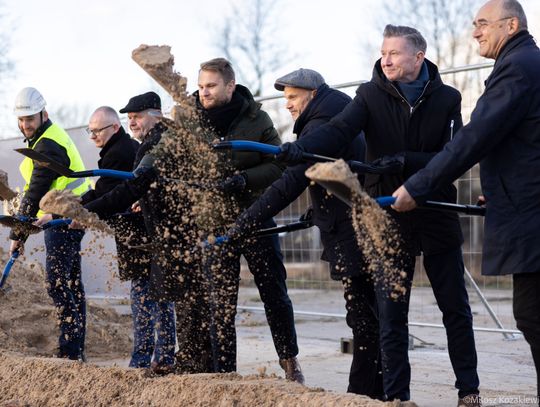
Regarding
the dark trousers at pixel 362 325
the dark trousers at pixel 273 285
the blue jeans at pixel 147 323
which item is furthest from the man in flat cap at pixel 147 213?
the dark trousers at pixel 362 325

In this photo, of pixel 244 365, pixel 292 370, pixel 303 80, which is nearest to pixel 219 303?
pixel 292 370

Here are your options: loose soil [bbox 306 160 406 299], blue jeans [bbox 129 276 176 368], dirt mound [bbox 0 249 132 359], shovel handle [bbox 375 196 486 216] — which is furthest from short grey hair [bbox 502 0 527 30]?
dirt mound [bbox 0 249 132 359]

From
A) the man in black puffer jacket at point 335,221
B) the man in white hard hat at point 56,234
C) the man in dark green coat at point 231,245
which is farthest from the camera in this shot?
the man in white hard hat at point 56,234

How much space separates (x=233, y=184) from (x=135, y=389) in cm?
131

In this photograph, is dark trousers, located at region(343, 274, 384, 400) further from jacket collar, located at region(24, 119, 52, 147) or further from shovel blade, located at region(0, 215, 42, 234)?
jacket collar, located at region(24, 119, 52, 147)

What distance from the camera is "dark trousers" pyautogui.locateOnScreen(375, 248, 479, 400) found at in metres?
4.78

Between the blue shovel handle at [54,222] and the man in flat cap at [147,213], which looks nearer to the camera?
the man in flat cap at [147,213]

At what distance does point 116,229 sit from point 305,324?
3.67 metres

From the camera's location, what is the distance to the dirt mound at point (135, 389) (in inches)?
175

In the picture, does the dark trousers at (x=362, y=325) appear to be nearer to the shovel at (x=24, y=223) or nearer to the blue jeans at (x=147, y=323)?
the blue jeans at (x=147, y=323)

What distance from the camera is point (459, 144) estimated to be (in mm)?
4121

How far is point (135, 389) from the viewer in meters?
5.12

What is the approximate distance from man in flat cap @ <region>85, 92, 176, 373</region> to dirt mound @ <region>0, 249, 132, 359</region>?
126 cm

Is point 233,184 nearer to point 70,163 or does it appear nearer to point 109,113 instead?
point 109,113
